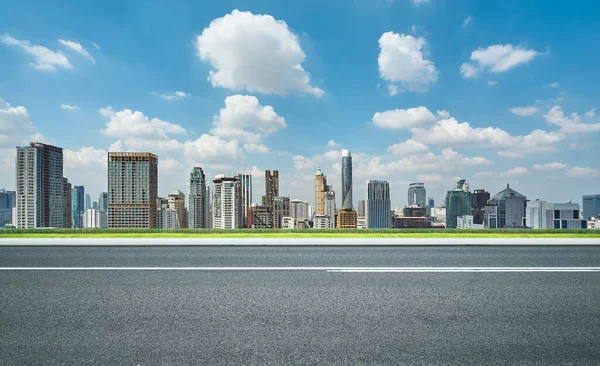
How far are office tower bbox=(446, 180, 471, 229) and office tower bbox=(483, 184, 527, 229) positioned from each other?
30.1 metres

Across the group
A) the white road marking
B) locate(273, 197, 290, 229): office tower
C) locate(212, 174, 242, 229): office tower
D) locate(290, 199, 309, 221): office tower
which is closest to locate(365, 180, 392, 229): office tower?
locate(290, 199, 309, 221): office tower

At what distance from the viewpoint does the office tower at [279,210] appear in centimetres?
11368

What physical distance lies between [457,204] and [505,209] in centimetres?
4284

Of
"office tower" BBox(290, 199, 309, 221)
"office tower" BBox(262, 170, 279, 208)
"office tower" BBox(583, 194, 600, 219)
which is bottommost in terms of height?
"office tower" BBox(290, 199, 309, 221)

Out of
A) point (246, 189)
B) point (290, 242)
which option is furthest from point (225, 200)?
point (290, 242)

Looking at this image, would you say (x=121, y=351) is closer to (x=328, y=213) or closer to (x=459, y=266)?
(x=459, y=266)

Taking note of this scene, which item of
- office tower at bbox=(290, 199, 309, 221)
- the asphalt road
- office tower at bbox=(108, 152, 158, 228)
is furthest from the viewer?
office tower at bbox=(290, 199, 309, 221)

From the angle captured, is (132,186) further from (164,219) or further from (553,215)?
(553,215)

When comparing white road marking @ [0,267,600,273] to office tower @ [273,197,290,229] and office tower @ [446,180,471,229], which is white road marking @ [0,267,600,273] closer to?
office tower @ [446,180,471,229]

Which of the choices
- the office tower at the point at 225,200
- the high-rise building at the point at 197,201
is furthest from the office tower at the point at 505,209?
the high-rise building at the point at 197,201

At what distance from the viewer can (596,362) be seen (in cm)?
305

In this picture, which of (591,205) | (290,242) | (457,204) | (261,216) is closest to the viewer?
(290,242)

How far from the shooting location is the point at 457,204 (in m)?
83.4

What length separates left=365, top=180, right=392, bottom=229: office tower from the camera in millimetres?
182000
